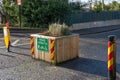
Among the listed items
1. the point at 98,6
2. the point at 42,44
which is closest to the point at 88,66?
the point at 42,44

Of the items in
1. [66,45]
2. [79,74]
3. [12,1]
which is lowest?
[79,74]

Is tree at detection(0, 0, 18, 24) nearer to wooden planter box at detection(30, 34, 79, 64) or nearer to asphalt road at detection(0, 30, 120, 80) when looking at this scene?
asphalt road at detection(0, 30, 120, 80)

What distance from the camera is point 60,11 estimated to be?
22625mm

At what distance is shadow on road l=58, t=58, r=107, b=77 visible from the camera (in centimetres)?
800

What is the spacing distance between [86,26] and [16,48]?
52.0 ft

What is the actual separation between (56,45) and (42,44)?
623 millimetres

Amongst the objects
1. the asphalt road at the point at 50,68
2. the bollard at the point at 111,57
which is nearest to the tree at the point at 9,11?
the asphalt road at the point at 50,68

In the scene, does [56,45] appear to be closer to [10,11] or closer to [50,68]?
[50,68]

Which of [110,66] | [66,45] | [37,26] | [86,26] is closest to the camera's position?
[110,66]

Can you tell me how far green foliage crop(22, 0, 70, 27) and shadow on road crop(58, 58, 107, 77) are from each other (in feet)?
41.5

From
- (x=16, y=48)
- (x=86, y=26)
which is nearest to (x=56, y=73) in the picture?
(x=16, y=48)

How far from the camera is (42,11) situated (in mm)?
21734

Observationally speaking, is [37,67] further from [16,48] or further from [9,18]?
[9,18]

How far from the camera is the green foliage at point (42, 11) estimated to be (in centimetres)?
2178
